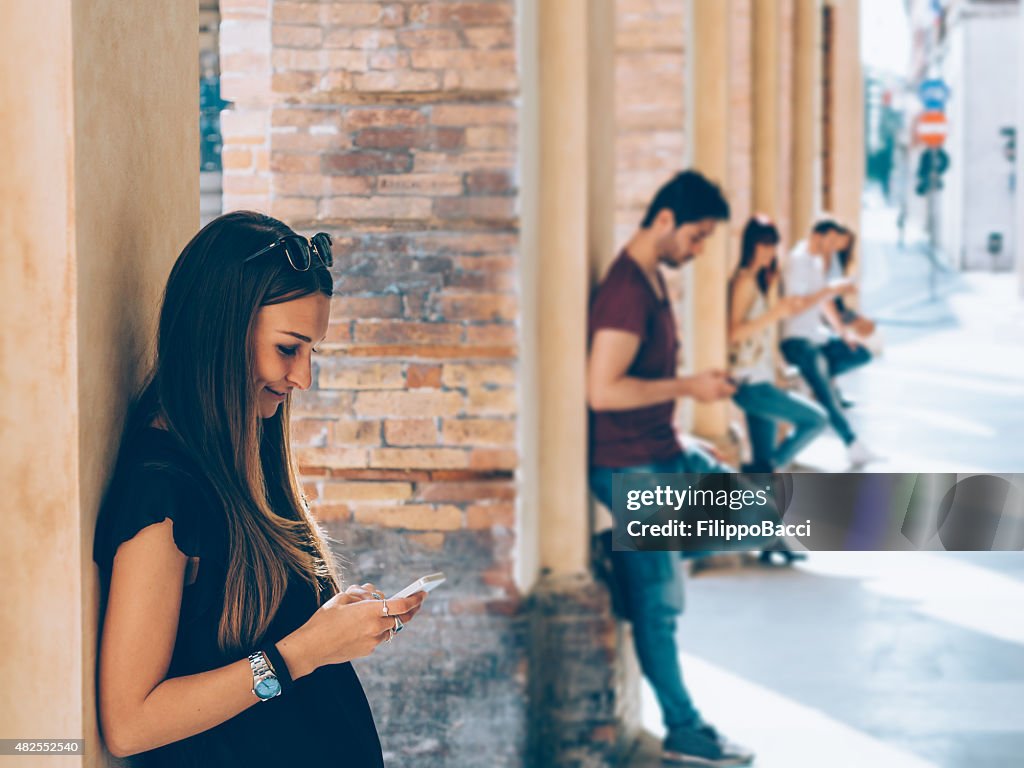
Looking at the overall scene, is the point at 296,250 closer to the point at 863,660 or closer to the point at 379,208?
the point at 379,208

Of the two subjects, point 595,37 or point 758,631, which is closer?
point 595,37

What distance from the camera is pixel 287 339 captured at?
177cm

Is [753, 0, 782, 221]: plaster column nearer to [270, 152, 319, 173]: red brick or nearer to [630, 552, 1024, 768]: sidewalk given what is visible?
[630, 552, 1024, 768]: sidewalk

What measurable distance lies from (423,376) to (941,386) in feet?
36.1

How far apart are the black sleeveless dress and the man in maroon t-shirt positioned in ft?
8.24

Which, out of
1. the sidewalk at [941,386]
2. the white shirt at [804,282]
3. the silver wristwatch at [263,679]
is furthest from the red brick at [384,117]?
the sidewalk at [941,386]

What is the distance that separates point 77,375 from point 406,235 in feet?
7.87

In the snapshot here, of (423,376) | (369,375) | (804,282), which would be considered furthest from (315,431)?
(804,282)

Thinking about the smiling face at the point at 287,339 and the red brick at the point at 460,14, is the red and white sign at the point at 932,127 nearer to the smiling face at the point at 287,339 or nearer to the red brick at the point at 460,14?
the red brick at the point at 460,14

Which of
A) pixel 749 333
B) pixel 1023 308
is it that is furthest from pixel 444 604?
pixel 1023 308

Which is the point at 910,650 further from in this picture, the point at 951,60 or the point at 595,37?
the point at 951,60

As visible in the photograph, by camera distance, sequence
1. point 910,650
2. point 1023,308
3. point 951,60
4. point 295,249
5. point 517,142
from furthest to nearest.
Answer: point 951,60 < point 1023,308 < point 910,650 < point 517,142 < point 295,249

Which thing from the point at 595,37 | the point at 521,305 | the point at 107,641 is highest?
the point at 595,37

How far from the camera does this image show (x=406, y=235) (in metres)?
4.03
